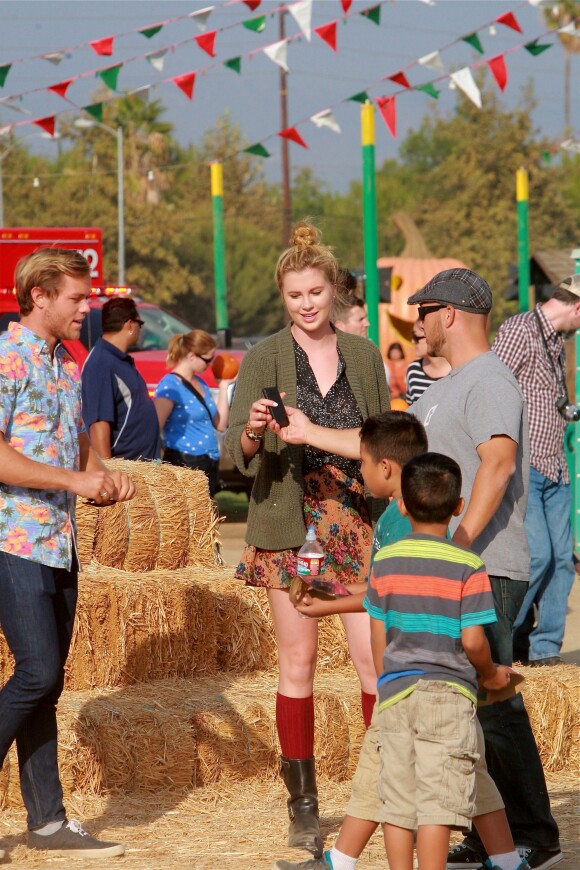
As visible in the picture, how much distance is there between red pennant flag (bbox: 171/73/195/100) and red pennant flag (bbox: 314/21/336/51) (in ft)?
4.86

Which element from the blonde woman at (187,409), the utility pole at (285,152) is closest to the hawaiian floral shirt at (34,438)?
the blonde woman at (187,409)

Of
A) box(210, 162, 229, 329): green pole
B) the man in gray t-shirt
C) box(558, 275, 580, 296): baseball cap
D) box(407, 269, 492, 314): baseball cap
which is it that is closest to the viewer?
the man in gray t-shirt

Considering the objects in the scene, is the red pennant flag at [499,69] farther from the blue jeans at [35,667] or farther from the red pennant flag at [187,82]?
the blue jeans at [35,667]

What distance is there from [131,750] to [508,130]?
57601 millimetres

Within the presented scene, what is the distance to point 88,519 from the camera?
6961 millimetres

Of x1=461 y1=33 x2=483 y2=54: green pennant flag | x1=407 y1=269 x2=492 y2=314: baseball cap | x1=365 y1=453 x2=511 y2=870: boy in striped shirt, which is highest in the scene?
x1=461 y1=33 x2=483 y2=54: green pennant flag

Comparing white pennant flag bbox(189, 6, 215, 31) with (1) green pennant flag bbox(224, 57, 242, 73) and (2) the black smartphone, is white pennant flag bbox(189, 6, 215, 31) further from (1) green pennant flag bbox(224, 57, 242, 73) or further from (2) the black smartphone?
(2) the black smartphone

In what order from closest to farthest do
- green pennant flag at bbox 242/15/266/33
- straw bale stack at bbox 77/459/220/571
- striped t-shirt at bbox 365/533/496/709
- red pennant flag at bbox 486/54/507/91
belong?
striped t-shirt at bbox 365/533/496/709 → straw bale stack at bbox 77/459/220/571 → green pennant flag at bbox 242/15/266/33 → red pennant flag at bbox 486/54/507/91

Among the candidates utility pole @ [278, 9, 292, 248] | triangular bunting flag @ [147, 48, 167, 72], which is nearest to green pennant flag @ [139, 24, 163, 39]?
triangular bunting flag @ [147, 48, 167, 72]

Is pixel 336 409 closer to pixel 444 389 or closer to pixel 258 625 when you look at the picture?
pixel 444 389

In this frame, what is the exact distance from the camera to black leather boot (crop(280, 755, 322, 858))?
15.4 ft

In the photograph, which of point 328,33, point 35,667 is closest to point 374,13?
point 328,33

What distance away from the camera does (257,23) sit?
11.8m

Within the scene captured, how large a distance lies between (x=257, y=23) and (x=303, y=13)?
3.60 feet
